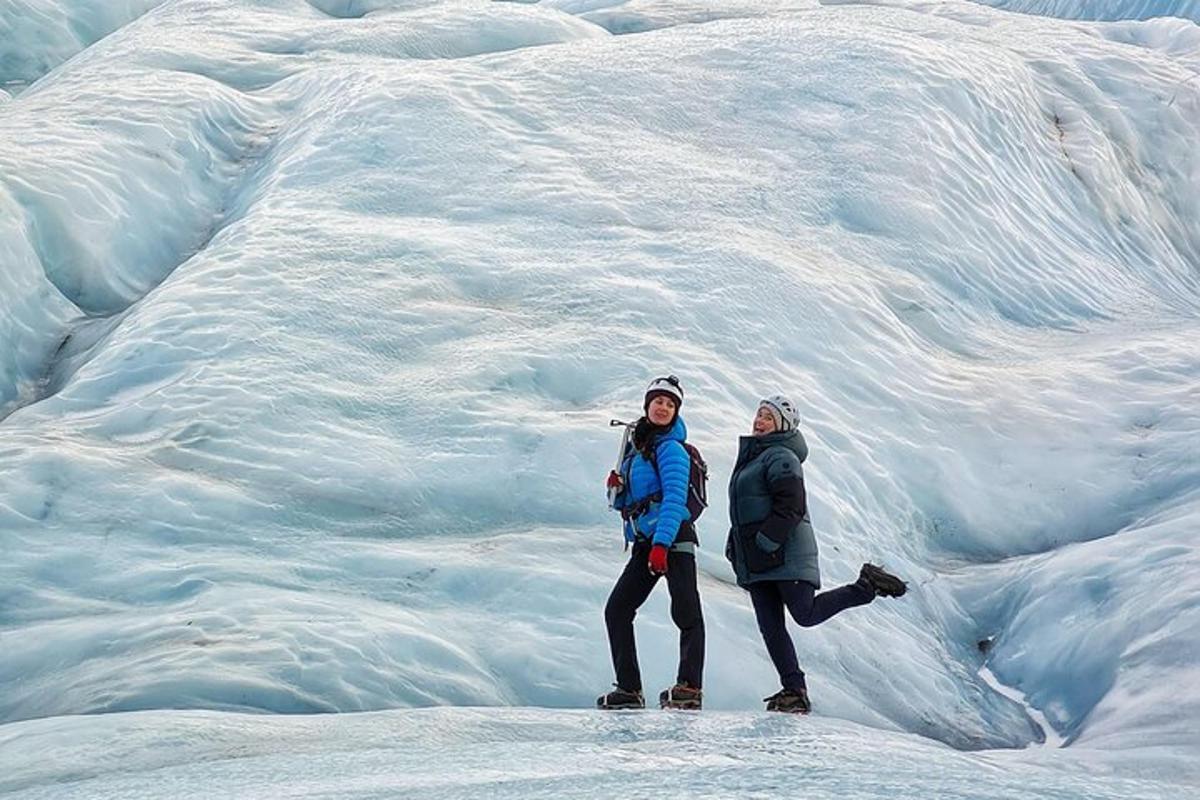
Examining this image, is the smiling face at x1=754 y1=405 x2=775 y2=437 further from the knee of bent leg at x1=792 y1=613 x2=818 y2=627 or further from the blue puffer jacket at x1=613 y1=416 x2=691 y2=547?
the knee of bent leg at x1=792 y1=613 x2=818 y2=627

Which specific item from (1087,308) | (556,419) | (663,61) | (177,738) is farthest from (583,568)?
(663,61)

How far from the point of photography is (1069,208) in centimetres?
1532

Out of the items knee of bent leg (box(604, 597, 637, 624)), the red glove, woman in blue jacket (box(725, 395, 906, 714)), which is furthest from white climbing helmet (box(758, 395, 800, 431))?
knee of bent leg (box(604, 597, 637, 624))

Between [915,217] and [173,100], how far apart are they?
731 cm

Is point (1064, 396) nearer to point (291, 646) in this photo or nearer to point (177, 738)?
point (291, 646)

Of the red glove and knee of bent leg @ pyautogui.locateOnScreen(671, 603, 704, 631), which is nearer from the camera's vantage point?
the red glove

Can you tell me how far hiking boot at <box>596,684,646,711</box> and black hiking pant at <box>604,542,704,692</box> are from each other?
22 millimetres

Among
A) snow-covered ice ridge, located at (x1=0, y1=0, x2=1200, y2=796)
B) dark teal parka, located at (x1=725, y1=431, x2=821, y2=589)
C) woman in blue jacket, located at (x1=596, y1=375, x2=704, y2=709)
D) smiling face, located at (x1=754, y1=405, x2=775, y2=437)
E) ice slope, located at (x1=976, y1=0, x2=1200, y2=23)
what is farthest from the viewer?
ice slope, located at (x1=976, y1=0, x2=1200, y2=23)

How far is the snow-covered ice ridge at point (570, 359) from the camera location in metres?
7.31

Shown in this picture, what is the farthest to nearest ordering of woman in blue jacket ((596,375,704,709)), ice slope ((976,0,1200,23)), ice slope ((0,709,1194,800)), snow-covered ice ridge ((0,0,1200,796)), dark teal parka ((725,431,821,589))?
1. ice slope ((976,0,1200,23))
2. snow-covered ice ridge ((0,0,1200,796))
3. dark teal parka ((725,431,821,589))
4. woman in blue jacket ((596,375,704,709))
5. ice slope ((0,709,1194,800))

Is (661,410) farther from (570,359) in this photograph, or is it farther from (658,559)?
(570,359)

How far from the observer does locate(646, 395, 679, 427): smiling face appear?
628 centimetres

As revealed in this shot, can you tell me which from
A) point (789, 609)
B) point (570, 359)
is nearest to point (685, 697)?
point (789, 609)

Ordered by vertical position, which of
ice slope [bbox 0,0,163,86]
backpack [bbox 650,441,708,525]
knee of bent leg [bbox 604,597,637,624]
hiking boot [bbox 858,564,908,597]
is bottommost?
ice slope [bbox 0,0,163,86]
